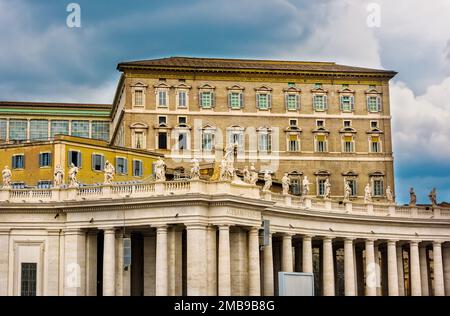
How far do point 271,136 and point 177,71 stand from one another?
14.7 metres

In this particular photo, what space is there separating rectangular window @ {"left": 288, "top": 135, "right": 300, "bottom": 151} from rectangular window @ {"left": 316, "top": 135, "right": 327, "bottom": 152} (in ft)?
8.80

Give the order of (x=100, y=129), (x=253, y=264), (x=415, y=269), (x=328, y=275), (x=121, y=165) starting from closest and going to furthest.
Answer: (x=253, y=264) < (x=328, y=275) < (x=415, y=269) < (x=121, y=165) < (x=100, y=129)

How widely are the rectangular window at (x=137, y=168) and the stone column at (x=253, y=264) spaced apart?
2244 cm

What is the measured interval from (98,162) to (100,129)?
191 ft

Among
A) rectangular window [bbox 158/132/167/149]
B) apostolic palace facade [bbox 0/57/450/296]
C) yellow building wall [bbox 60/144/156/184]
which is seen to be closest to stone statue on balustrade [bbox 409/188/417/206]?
apostolic palace facade [bbox 0/57/450/296]

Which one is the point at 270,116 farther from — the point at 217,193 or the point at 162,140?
the point at 217,193

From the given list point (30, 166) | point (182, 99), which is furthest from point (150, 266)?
point (182, 99)

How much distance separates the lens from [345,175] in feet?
425

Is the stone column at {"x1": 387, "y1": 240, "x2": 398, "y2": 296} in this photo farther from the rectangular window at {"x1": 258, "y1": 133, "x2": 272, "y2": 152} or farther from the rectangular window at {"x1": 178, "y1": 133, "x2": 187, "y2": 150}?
the rectangular window at {"x1": 178, "y1": 133, "x2": 187, "y2": 150}

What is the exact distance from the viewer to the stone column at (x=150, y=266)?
78938 millimetres

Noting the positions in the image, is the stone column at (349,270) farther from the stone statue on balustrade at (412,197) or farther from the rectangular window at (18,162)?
the rectangular window at (18,162)

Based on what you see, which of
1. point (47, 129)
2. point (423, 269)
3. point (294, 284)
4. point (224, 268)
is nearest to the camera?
point (294, 284)

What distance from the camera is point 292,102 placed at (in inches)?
5153

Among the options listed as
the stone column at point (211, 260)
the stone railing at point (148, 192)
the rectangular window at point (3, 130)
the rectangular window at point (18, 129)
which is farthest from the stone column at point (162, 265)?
the rectangular window at point (3, 130)
